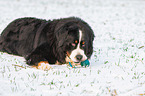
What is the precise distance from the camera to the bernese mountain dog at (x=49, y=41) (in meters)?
4.46

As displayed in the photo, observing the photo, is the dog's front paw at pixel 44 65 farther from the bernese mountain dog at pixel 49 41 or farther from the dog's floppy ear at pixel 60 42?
the dog's floppy ear at pixel 60 42

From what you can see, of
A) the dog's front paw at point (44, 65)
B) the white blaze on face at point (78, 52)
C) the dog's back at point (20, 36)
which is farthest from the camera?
the dog's back at point (20, 36)

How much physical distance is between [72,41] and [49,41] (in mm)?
746

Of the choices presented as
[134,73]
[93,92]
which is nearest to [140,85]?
[134,73]

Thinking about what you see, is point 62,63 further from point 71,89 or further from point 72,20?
point 71,89

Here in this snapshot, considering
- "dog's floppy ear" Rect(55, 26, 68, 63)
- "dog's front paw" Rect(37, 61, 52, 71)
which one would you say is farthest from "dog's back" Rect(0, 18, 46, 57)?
"dog's floppy ear" Rect(55, 26, 68, 63)

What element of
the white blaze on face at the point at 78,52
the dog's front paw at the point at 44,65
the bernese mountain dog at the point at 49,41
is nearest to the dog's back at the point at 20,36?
the bernese mountain dog at the point at 49,41

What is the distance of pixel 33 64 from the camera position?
480 centimetres

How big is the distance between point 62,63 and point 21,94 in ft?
6.51

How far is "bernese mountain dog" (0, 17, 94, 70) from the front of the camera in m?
4.46

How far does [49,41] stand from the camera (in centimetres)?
491

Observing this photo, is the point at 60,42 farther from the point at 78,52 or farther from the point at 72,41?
the point at 78,52

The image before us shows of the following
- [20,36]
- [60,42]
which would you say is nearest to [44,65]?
[60,42]

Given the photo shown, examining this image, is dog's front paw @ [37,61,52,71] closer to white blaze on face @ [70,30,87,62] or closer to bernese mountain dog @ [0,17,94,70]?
bernese mountain dog @ [0,17,94,70]
